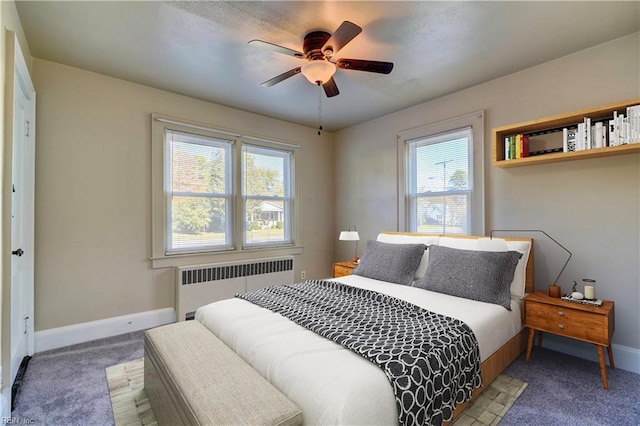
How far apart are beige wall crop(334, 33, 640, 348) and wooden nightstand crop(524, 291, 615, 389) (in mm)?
300

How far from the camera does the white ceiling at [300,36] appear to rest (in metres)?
2.00

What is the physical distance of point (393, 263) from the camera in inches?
117

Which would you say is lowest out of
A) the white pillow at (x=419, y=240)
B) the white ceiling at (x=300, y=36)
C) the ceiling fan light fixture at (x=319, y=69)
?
the white pillow at (x=419, y=240)

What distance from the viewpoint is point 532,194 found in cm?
286

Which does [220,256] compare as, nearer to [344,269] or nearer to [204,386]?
[344,269]

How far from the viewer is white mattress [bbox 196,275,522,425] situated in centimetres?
118

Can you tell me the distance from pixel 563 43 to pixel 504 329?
233 cm

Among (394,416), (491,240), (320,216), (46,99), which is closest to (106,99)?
(46,99)

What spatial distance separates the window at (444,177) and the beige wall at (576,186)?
0.38 ft

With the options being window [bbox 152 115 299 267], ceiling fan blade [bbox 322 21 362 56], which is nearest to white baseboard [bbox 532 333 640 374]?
ceiling fan blade [bbox 322 21 362 56]

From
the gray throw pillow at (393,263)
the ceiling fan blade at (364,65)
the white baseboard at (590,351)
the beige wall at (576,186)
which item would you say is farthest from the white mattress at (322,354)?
the ceiling fan blade at (364,65)

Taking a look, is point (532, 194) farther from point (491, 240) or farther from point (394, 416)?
point (394, 416)

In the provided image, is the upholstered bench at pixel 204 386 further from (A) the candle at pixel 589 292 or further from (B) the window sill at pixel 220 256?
(A) the candle at pixel 589 292

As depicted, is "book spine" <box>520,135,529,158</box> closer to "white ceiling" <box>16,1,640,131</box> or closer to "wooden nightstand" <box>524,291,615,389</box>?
"white ceiling" <box>16,1,640,131</box>
